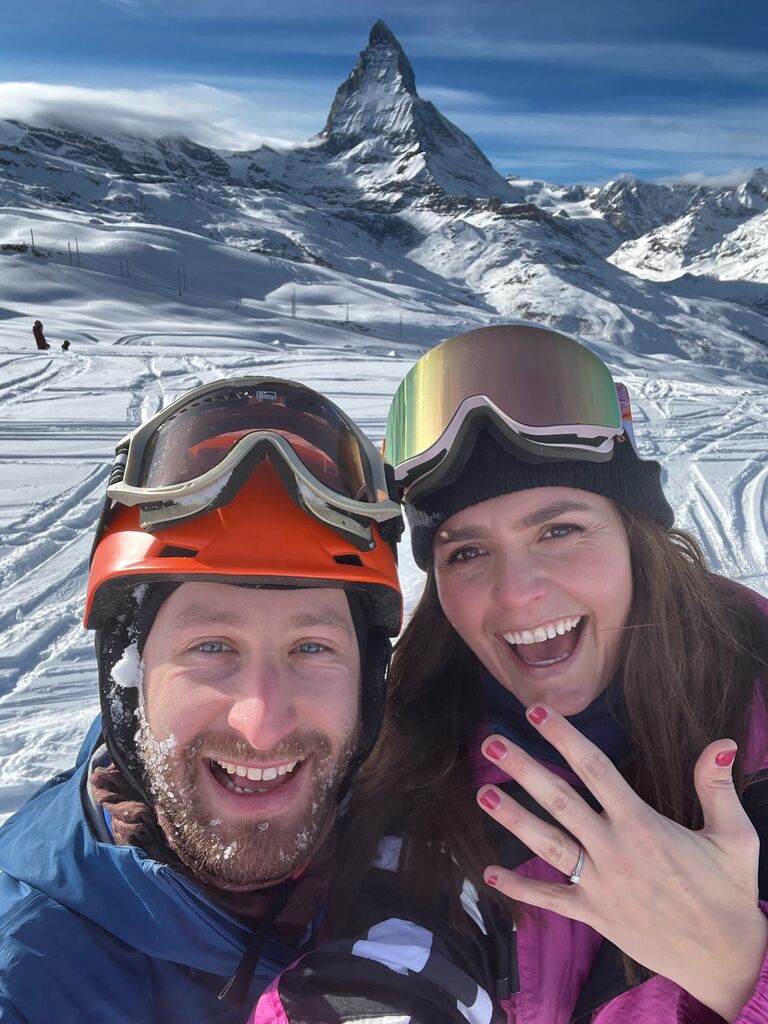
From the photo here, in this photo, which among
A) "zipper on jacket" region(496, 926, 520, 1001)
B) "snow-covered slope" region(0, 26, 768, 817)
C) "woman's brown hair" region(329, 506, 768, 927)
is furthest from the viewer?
"snow-covered slope" region(0, 26, 768, 817)

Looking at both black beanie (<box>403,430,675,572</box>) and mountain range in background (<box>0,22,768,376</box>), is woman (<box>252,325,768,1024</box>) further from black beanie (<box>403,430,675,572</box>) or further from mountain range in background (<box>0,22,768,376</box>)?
mountain range in background (<box>0,22,768,376</box>)

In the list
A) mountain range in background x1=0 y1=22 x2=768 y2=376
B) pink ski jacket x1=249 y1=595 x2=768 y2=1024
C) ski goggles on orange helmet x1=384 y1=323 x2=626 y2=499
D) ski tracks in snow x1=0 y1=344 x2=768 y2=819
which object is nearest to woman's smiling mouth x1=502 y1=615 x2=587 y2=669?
pink ski jacket x1=249 y1=595 x2=768 y2=1024

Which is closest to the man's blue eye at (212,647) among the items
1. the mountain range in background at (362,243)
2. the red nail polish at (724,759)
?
the red nail polish at (724,759)

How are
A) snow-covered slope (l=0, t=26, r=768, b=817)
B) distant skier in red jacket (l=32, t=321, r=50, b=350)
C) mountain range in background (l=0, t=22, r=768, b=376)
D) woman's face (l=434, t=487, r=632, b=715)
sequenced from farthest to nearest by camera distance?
mountain range in background (l=0, t=22, r=768, b=376) < distant skier in red jacket (l=32, t=321, r=50, b=350) < snow-covered slope (l=0, t=26, r=768, b=817) < woman's face (l=434, t=487, r=632, b=715)

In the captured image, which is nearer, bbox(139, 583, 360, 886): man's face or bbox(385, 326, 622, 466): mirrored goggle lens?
bbox(139, 583, 360, 886): man's face

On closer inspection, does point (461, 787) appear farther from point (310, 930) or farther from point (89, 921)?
point (89, 921)

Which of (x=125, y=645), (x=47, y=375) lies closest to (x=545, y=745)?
(x=125, y=645)

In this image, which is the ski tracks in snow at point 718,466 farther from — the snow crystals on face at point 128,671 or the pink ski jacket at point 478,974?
the snow crystals on face at point 128,671
